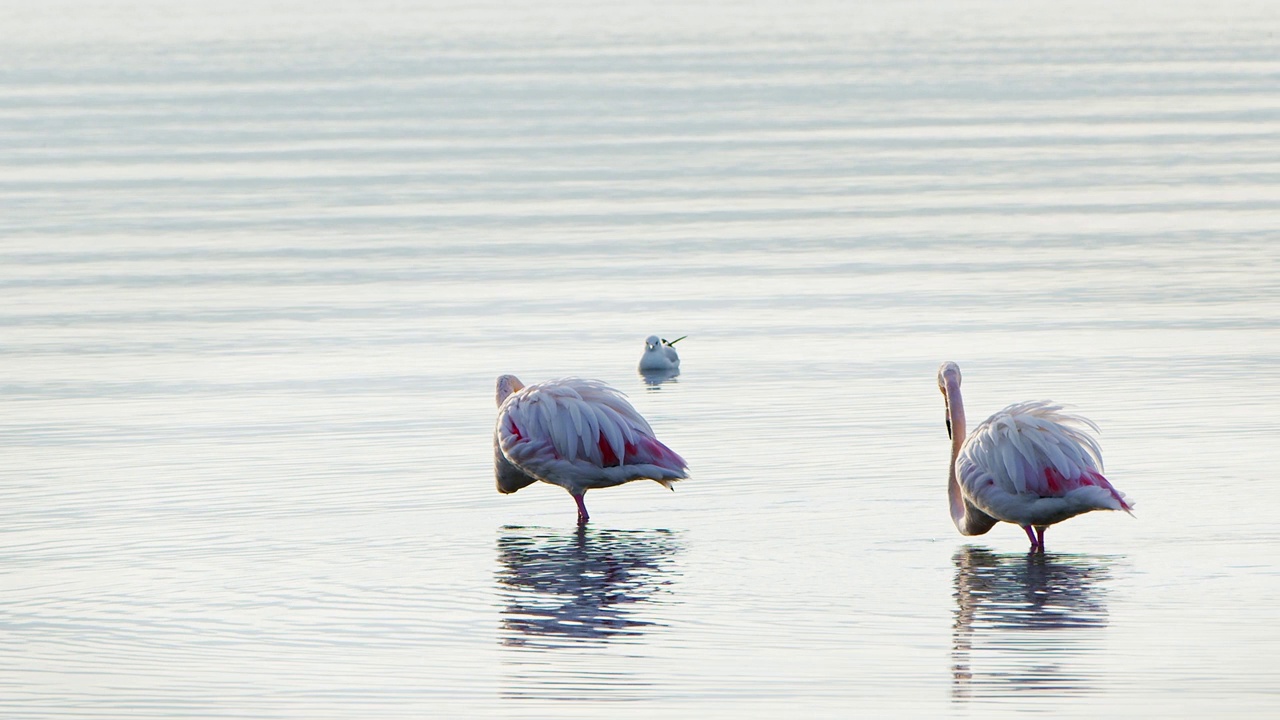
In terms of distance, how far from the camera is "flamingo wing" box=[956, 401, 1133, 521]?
9.46m

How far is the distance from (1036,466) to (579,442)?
2.24 meters

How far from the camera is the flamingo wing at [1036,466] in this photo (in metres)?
9.46

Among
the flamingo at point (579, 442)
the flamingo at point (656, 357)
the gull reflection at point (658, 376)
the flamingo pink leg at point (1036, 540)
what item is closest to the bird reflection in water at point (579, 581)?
the flamingo at point (579, 442)

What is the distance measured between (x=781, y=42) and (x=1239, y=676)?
46317mm

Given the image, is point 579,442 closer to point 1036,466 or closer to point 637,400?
point 1036,466

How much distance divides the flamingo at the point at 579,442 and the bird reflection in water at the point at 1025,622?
5.35ft

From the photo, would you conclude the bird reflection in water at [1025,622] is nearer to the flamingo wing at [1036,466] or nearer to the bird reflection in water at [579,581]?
the flamingo wing at [1036,466]

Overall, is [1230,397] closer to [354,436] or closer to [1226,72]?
[354,436]

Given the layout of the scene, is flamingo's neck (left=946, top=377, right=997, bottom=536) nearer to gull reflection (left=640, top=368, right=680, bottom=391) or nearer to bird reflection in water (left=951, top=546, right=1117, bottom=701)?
bird reflection in water (left=951, top=546, right=1117, bottom=701)

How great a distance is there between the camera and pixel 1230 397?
12.8 m

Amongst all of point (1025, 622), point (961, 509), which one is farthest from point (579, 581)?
point (1025, 622)

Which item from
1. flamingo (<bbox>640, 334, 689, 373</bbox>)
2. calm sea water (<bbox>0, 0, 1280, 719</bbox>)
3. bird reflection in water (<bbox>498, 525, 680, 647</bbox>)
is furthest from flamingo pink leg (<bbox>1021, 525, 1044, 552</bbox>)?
flamingo (<bbox>640, 334, 689, 373</bbox>)

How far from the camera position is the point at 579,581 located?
30.9 feet

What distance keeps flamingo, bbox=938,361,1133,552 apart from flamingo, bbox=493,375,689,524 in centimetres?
148
